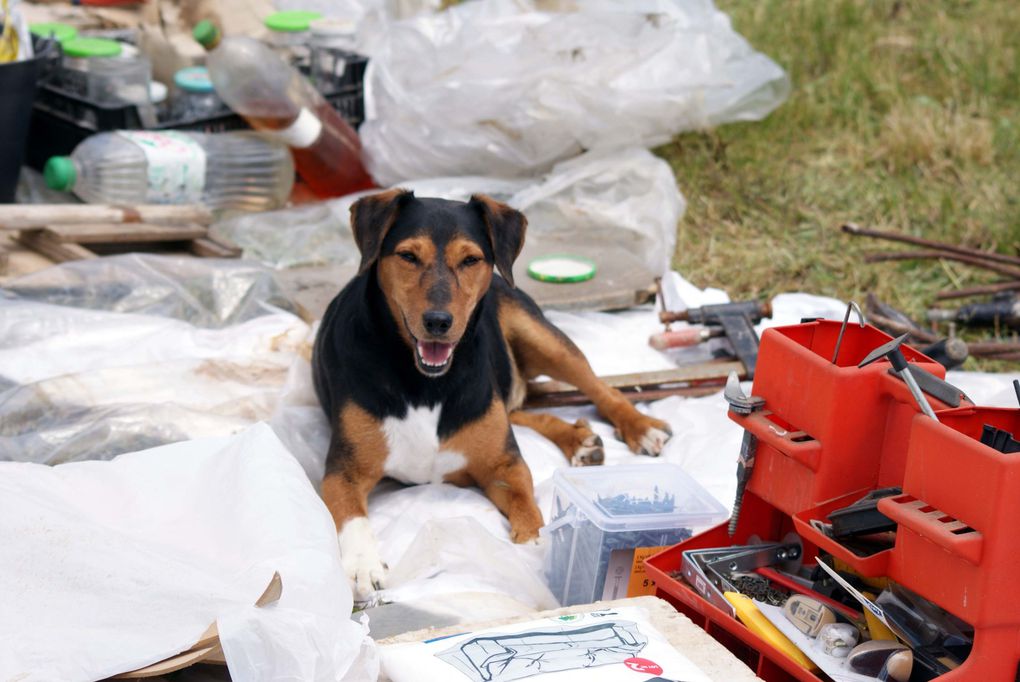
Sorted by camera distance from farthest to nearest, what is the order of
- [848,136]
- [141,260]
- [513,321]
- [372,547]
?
[848,136] < [141,260] < [513,321] < [372,547]

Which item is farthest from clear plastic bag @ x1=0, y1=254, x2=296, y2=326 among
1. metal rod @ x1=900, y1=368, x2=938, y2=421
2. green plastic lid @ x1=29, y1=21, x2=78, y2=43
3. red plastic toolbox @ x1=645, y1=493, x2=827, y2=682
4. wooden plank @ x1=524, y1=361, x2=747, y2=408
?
metal rod @ x1=900, y1=368, x2=938, y2=421

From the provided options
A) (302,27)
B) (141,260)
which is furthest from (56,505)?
(302,27)

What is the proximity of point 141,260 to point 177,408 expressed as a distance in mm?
1113

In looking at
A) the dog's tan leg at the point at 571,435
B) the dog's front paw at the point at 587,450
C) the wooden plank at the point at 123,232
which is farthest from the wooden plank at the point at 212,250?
the dog's front paw at the point at 587,450

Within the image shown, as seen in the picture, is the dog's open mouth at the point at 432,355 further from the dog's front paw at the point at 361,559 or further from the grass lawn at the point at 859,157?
the grass lawn at the point at 859,157

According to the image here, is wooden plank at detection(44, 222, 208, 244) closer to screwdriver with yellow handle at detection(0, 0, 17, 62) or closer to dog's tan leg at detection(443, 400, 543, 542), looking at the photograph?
screwdriver with yellow handle at detection(0, 0, 17, 62)

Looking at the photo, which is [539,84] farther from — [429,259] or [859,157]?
[429,259]

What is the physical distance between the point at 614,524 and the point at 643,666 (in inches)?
23.8

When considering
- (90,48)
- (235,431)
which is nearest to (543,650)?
(235,431)

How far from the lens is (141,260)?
4223mm

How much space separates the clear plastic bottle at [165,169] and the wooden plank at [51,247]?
0.39m

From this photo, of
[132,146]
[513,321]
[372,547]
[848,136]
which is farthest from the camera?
[848,136]

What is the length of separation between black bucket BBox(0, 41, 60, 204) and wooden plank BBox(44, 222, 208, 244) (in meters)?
0.52

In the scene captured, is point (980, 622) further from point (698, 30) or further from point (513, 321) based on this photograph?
point (698, 30)
